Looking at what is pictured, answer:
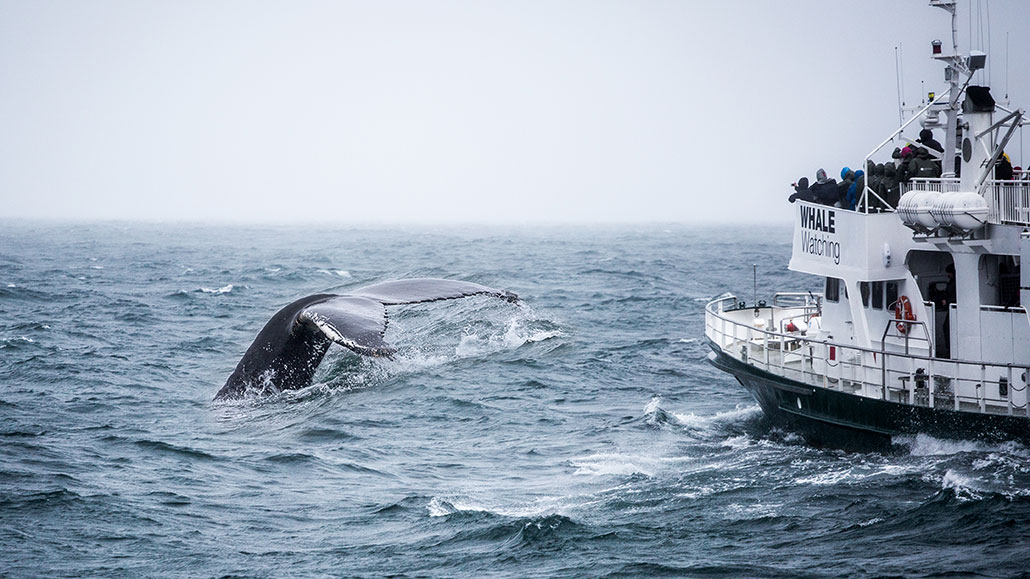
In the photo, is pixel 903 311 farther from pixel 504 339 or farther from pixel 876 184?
pixel 504 339

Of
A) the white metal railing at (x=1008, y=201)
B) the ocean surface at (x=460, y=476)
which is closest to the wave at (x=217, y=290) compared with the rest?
the ocean surface at (x=460, y=476)

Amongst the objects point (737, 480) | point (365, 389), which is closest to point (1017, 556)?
point (737, 480)

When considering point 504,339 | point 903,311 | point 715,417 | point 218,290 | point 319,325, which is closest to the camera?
point 319,325

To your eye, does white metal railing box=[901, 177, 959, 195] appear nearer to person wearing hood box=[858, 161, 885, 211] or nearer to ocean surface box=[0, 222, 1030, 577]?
person wearing hood box=[858, 161, 885, 211]

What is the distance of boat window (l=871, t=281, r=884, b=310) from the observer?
18094 millimetres

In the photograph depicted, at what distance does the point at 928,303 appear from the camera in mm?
17609

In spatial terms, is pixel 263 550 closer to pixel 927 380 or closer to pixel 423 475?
pixel 423 475

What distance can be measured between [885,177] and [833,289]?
232 cm

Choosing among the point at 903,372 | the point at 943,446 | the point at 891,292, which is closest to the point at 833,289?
the point at 891,292

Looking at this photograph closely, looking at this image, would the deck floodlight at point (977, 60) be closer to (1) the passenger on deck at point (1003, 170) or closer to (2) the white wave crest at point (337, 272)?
(1) the passenger on deck at point (1003, 170)

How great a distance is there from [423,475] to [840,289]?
27.0 ft

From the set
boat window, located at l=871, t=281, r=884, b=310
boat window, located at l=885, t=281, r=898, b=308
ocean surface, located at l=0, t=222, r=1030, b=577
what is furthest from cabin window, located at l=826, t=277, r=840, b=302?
ocean surface, located at l=0, t=222, r=1030, b=577

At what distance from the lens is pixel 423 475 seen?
1605 centimetres

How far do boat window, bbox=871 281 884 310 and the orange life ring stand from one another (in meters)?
0.44
